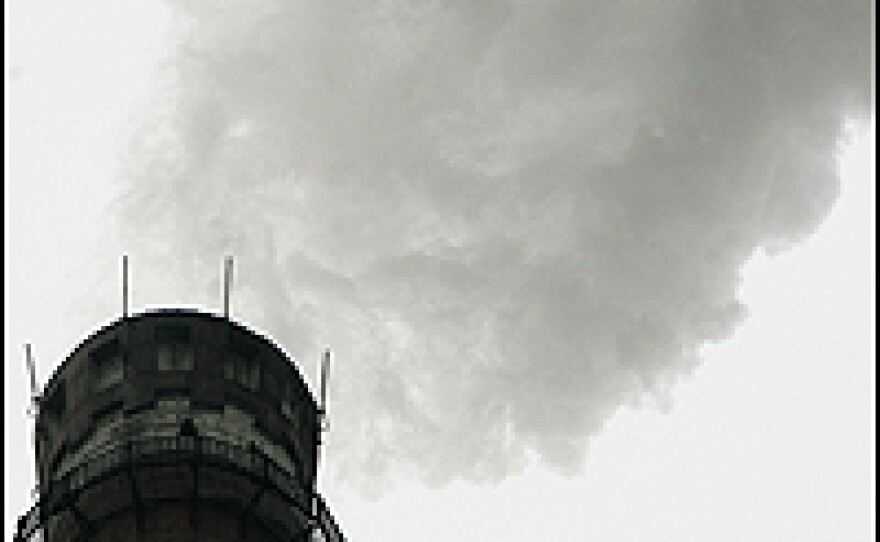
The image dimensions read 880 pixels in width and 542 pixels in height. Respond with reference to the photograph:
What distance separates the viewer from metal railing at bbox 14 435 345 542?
29.5 meters

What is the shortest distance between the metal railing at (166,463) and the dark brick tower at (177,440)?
0.10ft

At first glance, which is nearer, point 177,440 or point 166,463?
point 166,463

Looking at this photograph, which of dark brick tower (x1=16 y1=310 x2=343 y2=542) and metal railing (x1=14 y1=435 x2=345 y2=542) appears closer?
dark brick tower (x1=16 y1=310 x2=343 y2=542)

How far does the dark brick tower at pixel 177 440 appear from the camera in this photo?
2920 cm

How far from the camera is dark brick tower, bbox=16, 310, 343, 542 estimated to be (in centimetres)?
2920

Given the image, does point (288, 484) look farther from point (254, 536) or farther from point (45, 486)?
point (45, 486)

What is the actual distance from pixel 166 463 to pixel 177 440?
37.7 inches

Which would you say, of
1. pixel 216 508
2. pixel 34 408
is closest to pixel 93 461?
pixel 216 508

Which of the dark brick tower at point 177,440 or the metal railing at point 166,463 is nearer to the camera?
the dark brick tower at point 177,440

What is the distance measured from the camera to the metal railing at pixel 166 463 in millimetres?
29500

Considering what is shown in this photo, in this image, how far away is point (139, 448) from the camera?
3027cm

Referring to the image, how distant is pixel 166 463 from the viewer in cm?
2933

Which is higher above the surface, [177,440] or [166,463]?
[177,440]

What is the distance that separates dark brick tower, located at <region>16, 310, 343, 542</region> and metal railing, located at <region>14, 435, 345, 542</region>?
3 cm
